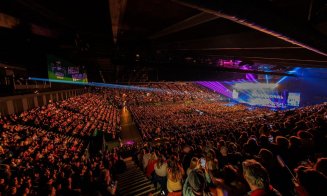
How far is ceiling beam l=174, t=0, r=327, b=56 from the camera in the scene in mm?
1254

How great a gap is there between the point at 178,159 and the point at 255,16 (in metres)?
3.68

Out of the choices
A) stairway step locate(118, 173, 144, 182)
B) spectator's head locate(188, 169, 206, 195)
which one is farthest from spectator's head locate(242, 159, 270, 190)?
stairway step locate(118, 173, 144, 182)

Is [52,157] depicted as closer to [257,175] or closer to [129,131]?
[257,175]

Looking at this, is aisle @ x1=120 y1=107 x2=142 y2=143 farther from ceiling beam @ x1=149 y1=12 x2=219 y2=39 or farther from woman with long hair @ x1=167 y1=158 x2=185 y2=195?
ceiling beam @ x1=149 y1=12 x2=219 y2=39

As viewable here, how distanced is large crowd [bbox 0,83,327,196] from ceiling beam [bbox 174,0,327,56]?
4.70 feet

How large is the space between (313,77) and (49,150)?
25.9 m

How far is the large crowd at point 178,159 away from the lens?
7.81ft

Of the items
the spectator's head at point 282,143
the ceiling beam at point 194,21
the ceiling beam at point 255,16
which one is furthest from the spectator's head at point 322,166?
the ceiling beam at point 194,21

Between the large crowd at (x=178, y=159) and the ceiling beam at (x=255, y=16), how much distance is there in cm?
143

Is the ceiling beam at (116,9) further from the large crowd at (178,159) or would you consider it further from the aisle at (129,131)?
the aisle at (129,131)

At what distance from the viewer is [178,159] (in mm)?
4508

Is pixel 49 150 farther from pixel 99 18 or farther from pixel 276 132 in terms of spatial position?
pixel 276 132

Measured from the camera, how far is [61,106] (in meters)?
Answer: 15.6

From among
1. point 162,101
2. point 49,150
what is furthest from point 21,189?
point 162,101
